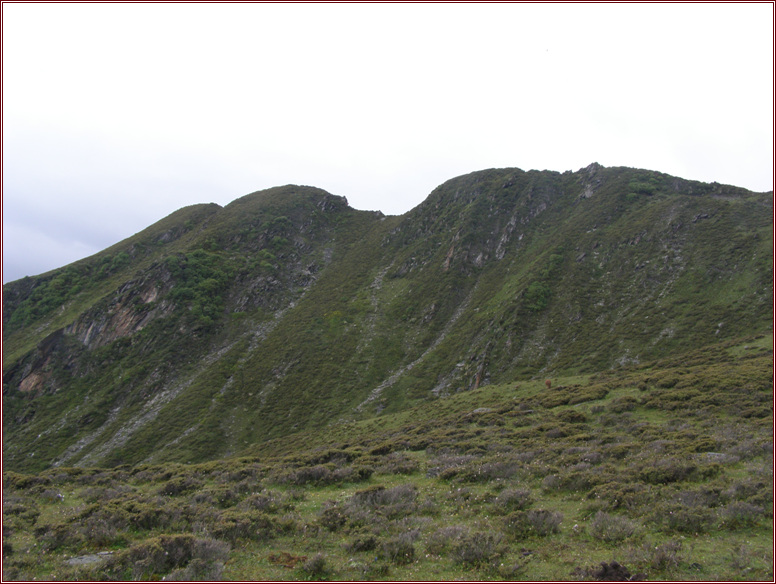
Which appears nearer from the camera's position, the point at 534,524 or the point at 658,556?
the point at 658,556

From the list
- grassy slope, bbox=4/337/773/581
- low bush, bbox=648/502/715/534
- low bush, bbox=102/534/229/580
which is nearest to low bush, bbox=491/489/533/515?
grassy slope, bbox=4/337/773/581

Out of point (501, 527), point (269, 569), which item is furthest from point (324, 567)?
point (501, 527)

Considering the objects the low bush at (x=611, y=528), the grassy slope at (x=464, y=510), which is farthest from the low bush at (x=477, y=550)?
the low bush at (x=611, y=528)

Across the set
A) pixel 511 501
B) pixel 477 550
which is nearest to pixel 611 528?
pixel 511 501

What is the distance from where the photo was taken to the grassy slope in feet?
32.4

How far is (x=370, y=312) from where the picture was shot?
8362 cm

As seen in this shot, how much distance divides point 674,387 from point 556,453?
16909mm

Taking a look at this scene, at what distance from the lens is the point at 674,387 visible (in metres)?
29.3

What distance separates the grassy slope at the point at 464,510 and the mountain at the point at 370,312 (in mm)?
31205

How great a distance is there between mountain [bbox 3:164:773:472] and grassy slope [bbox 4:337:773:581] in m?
31.2

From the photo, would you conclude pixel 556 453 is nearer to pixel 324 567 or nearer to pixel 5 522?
pixel 324 567

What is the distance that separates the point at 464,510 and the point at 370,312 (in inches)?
2772

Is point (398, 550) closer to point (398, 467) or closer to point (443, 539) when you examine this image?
point (443, 539)

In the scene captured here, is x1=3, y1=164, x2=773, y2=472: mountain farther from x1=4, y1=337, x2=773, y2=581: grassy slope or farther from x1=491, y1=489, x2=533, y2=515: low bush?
x1=491, y1=489, x2=533, y2=515: low bush
